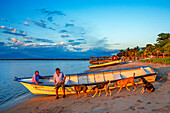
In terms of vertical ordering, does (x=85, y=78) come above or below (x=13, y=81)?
above

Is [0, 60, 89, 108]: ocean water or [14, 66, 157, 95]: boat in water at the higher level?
[14, 66, 157, 95]: boat in water

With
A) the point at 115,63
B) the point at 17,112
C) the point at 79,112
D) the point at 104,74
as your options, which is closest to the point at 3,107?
the point at 17,112

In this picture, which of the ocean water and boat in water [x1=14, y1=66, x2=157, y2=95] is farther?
the ocean water

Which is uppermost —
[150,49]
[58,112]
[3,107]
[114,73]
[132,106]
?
[150,49]

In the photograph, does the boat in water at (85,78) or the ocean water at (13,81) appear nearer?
the boat in water at (85,78)

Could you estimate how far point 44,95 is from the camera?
995 cm

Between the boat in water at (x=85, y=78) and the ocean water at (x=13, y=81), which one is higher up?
the boat in water at (x=85, y=78)

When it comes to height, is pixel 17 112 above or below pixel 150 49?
below

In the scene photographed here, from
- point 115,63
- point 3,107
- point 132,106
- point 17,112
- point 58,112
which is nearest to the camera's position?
point 132,106

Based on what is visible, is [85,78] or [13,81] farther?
[13,81]

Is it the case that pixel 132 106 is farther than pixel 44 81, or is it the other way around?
pixel 44 81

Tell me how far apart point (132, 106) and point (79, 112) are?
248 cm

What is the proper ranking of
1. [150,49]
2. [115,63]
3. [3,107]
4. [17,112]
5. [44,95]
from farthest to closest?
[150,49]
[115,63]
[44,95]
[3,107]
[17,112]

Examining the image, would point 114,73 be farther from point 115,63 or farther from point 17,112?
point 115,63
